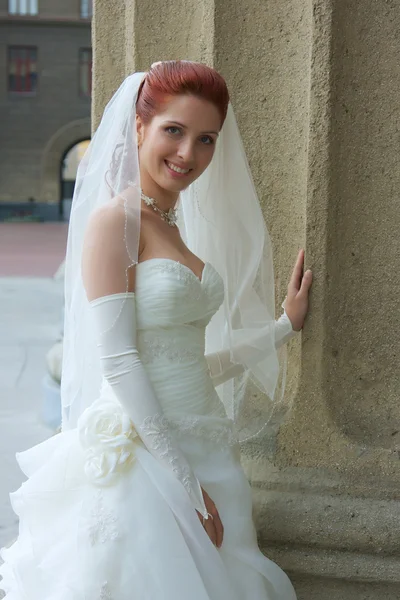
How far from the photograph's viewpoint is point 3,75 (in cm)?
2883

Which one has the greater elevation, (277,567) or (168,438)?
(168,438)

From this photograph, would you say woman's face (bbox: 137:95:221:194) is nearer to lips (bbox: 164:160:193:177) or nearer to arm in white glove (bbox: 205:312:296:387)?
lips (bbox: 164:160:193:177)

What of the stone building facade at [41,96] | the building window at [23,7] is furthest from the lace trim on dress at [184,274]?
the building window at [23,7]

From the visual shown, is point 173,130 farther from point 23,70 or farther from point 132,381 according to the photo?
point 23,70

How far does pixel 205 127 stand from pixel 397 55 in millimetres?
587

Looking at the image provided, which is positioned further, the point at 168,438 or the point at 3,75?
the point at 3,75

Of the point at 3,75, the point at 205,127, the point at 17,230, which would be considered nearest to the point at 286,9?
the point at 205,127

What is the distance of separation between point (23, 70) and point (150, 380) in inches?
1143

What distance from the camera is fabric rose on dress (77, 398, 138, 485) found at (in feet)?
5.75

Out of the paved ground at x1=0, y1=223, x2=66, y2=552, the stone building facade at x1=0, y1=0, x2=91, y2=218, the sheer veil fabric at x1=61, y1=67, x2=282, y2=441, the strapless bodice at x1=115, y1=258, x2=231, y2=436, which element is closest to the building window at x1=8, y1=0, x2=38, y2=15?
the stone building facade at x1=0, y1=0, x2=91, y2=218

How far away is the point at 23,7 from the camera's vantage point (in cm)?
2905

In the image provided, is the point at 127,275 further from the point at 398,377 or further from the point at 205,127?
the point at 398,377

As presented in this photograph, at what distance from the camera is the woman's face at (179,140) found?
1.80 m

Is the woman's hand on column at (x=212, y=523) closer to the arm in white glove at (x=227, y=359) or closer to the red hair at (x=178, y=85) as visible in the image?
the arm in white glove at (x=227, y=359)
